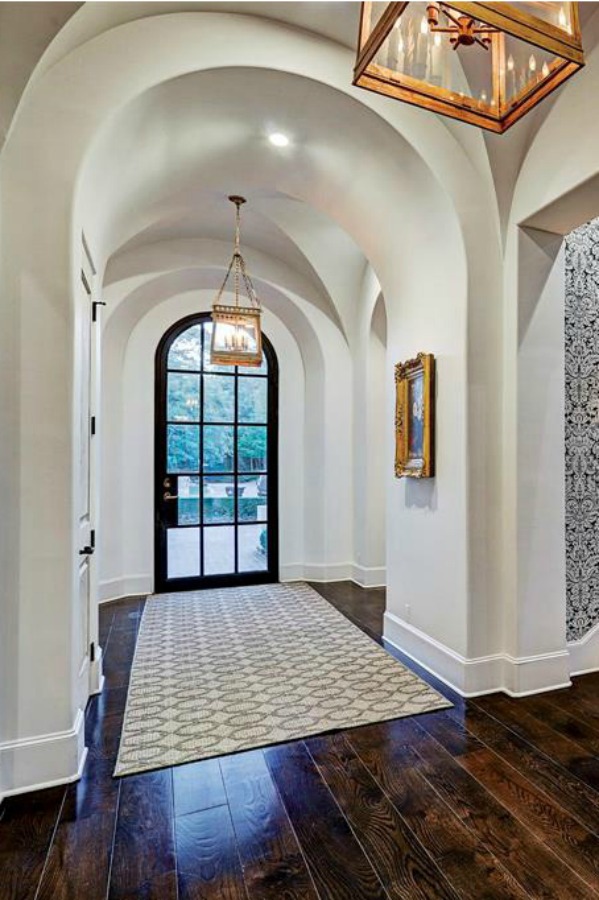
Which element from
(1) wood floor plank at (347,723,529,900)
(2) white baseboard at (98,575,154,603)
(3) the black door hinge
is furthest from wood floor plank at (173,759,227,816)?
(2) white baseboard at (98,575,154,603)

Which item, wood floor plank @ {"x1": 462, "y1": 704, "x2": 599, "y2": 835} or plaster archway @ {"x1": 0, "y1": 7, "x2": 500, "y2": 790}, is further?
plaster archway @ {"x1": 0, "y1": 7, "x2": 500, "y2": 790}

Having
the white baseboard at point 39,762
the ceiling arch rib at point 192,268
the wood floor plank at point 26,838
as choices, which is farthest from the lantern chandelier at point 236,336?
the wood floor plank at point 26,838

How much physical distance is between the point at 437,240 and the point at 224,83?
56.9 inches

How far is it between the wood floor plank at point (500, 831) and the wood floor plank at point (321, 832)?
1.45ft

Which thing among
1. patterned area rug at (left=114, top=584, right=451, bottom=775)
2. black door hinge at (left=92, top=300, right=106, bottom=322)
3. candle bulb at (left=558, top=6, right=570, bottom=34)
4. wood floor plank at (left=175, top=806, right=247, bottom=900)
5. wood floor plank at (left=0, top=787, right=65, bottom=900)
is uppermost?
candle bulb at (left=558, top=6, right=570, bottom=34)

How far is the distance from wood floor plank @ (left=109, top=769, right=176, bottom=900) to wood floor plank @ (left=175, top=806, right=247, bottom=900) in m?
0.05

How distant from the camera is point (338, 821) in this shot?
1.77m

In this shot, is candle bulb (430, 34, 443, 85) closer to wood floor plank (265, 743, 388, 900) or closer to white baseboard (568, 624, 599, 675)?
wood floor plank (265, 743, 388, 900)

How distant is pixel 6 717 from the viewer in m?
1.92

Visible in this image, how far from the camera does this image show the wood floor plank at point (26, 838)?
151 centimetres

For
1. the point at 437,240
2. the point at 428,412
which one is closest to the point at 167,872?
the point at 428,412

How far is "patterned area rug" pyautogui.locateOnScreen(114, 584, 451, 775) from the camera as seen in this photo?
2326 mm

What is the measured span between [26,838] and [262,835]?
2.76 feet

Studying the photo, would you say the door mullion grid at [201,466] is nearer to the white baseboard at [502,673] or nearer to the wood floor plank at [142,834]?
the white baseboard at [502,673]
